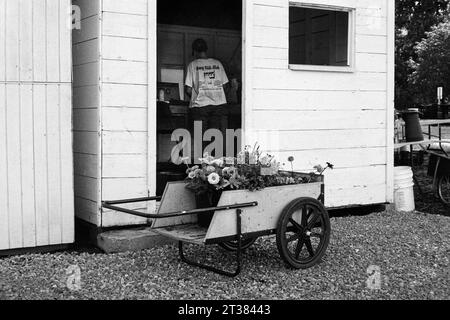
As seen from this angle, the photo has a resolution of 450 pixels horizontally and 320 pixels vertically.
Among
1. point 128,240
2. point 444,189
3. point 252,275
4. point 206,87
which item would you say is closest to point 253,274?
point 252,275

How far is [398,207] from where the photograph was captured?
8305mm

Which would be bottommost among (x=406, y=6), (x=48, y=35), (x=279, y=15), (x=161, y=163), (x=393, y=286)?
(x=393, y=286)

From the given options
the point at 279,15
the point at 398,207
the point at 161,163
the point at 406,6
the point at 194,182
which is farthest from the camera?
the point at 406,6

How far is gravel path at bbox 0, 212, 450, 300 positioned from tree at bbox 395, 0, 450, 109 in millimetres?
19093

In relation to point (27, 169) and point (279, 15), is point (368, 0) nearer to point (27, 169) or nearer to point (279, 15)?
point (279, 15)

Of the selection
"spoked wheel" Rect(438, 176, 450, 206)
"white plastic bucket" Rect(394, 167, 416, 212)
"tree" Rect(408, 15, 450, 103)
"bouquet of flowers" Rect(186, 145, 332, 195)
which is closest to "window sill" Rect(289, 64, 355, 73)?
"white plastic bucket" Rect(394, 167, 416, 212)

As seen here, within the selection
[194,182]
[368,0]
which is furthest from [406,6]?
[194,182]

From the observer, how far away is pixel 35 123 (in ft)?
18.5

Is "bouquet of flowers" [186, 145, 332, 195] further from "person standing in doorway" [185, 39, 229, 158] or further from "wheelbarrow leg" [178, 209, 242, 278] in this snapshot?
"person standing in doorway" [185, 39, 229, 158]

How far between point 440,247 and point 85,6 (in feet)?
13.9

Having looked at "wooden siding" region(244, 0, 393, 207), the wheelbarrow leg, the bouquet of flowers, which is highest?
"wooden siding" region(244, 0, 393, 207)

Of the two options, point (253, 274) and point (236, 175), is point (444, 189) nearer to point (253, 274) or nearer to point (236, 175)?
point (253, 274)

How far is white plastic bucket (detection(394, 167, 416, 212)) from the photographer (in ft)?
26.9

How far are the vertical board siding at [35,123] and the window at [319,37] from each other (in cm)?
311
